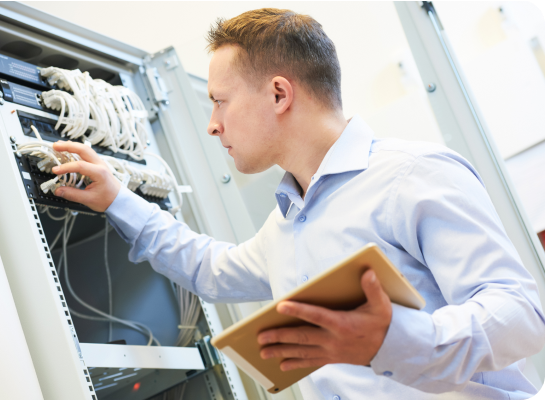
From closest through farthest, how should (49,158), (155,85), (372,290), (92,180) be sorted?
(372,290) → (49,158) → (92,180) → (155,85)

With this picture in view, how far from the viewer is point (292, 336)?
0.65m

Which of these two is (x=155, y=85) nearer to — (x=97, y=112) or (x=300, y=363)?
(x=97, y=112)

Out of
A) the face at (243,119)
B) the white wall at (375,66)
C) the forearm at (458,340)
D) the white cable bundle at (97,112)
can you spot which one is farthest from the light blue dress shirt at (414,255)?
the white wall at (375,66)

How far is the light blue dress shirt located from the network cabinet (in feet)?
0.81

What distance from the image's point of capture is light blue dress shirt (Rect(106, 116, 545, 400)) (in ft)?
2.33

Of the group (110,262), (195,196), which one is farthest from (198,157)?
(110,262)

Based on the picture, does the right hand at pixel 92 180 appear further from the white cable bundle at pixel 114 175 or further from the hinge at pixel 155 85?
the hinge at pixel 155 85

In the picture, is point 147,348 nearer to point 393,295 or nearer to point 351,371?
point 351,371

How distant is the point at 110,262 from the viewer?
64.7 inches

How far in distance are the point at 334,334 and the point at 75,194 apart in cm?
78

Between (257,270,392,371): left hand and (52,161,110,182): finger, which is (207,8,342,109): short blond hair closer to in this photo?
(52,161,110,182): finger

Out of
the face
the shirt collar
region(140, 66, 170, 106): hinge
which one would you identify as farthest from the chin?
region(140, 66, 170, 106): hinge

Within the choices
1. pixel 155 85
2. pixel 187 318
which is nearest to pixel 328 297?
pixel 187 318

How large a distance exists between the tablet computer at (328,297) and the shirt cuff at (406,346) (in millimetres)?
25
